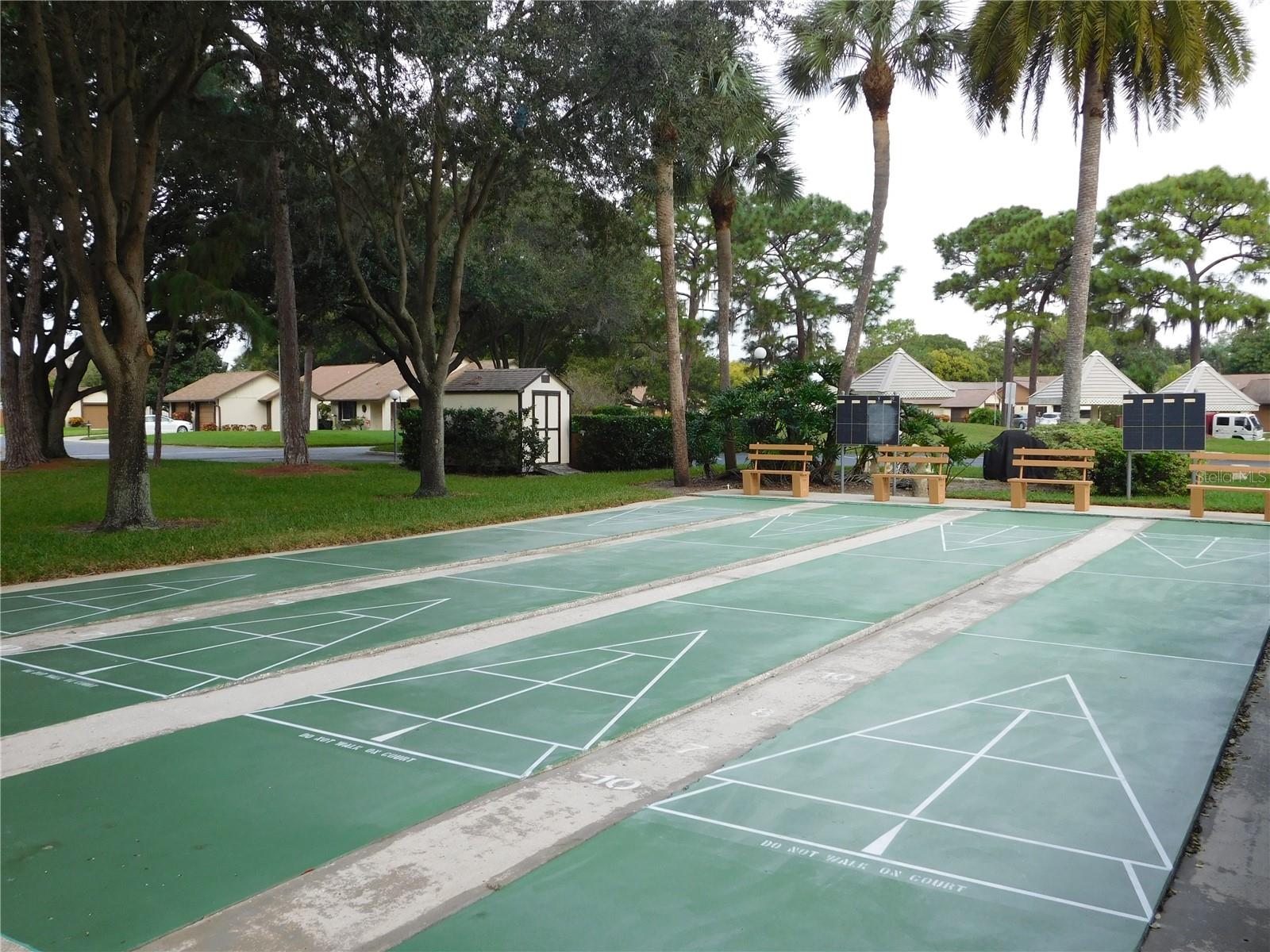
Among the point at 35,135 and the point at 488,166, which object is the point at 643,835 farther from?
the point at 35,135

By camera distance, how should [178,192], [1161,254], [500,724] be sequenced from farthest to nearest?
1. [1161,254]
2. [178,192]
3. [500,724]

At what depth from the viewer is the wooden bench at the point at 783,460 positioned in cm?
2070

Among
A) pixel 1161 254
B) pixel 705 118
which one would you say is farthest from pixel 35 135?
pixel 1161 254

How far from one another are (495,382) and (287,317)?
5.84 metres

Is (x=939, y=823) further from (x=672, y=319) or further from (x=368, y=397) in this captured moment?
(x=368, y=397)

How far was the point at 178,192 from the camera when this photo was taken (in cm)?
2653

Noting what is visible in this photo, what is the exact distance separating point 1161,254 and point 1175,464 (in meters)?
24.1

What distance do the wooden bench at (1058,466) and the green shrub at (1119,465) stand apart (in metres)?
1.08

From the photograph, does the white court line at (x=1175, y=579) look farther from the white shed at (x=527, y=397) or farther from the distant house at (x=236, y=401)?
the distant house at (x=236, y=401)

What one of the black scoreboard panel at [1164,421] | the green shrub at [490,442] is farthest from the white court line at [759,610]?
the green shrub at [490,442]

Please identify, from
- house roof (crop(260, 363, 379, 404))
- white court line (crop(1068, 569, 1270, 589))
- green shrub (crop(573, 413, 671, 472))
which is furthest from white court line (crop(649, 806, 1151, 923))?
house roof (crop(260, 363, 379, 404))

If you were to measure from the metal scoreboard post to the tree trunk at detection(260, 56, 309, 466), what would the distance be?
53.6ft

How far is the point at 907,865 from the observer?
3.93 metres

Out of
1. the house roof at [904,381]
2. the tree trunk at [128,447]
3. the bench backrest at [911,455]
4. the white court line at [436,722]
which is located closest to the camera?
the white court line at [436,722]
